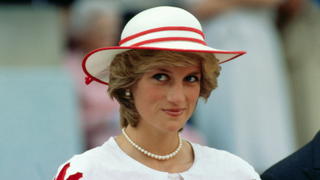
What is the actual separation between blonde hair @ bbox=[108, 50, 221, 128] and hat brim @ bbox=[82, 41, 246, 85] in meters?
0.04

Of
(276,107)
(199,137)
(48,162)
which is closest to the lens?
(48,162)

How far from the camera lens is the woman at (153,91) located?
6.15 feet

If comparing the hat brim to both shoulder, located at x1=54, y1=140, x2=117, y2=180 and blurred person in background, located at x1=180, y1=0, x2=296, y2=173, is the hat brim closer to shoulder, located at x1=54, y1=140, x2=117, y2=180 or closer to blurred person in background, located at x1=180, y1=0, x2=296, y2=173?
shoulder, located at x1=54, y1=140, x2=117, y2=180

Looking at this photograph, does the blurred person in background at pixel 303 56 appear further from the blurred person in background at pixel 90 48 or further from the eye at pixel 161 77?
the eye at pixel 161 77

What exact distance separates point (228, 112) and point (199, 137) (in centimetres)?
41

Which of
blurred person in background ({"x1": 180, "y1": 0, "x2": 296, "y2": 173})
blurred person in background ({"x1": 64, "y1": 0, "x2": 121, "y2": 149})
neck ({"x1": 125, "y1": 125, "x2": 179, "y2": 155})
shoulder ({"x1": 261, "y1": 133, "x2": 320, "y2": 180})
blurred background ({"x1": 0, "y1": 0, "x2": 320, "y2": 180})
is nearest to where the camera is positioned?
neck ({"x1": 125, "y1": 125, "x2": 179, "y2": 155})

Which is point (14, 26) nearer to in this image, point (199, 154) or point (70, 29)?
point (70, 29)

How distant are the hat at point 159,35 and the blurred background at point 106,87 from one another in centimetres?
140

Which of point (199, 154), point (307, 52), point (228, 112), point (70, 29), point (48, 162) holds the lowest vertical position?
point (48, 162)

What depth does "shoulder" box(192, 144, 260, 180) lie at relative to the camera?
7.14 ft

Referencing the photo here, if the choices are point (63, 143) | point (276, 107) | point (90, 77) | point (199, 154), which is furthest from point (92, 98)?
point (276, 107)

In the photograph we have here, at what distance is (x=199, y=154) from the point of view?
2236mm

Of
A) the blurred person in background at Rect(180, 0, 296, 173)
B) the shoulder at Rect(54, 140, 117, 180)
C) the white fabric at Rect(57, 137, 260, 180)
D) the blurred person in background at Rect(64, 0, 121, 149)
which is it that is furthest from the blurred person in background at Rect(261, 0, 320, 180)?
the shoulder at Rect(54, 140, 117, 180)

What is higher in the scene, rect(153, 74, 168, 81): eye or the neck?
rect(153, 74, 168, 81): eye
